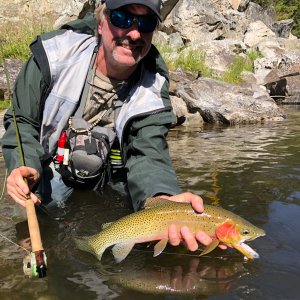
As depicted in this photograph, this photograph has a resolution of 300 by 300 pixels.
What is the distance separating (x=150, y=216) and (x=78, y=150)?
1.24 meters

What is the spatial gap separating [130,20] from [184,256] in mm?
1537

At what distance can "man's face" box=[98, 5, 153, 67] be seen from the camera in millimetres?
2848

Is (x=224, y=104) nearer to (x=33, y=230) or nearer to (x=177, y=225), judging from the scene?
(x=177, y=225)

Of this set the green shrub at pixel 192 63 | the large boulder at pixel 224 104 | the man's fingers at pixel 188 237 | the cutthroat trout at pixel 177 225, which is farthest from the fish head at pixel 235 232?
the green shrub at pixel 192 63

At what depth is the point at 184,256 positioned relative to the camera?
100 inches

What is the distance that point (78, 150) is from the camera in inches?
131

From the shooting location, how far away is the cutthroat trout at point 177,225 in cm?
224

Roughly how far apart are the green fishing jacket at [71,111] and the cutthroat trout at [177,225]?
0.44 meters

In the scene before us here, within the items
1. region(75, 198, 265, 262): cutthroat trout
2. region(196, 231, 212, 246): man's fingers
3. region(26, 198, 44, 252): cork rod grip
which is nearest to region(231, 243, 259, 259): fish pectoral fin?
region(75, 198, 265, 262): cutthroat trout

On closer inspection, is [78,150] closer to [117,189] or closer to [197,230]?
[117,189]

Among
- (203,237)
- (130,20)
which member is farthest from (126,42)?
(203,237)

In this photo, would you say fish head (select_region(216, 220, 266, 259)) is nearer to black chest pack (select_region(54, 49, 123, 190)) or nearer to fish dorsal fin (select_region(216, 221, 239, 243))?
fish dorsal fin (select_region(216, 221, 239, 243))

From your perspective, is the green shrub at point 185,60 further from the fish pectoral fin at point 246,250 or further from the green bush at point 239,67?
the fish pectoral fin at point 246,250

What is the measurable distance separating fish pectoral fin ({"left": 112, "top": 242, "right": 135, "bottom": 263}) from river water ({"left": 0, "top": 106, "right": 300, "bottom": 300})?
0.28 ft
